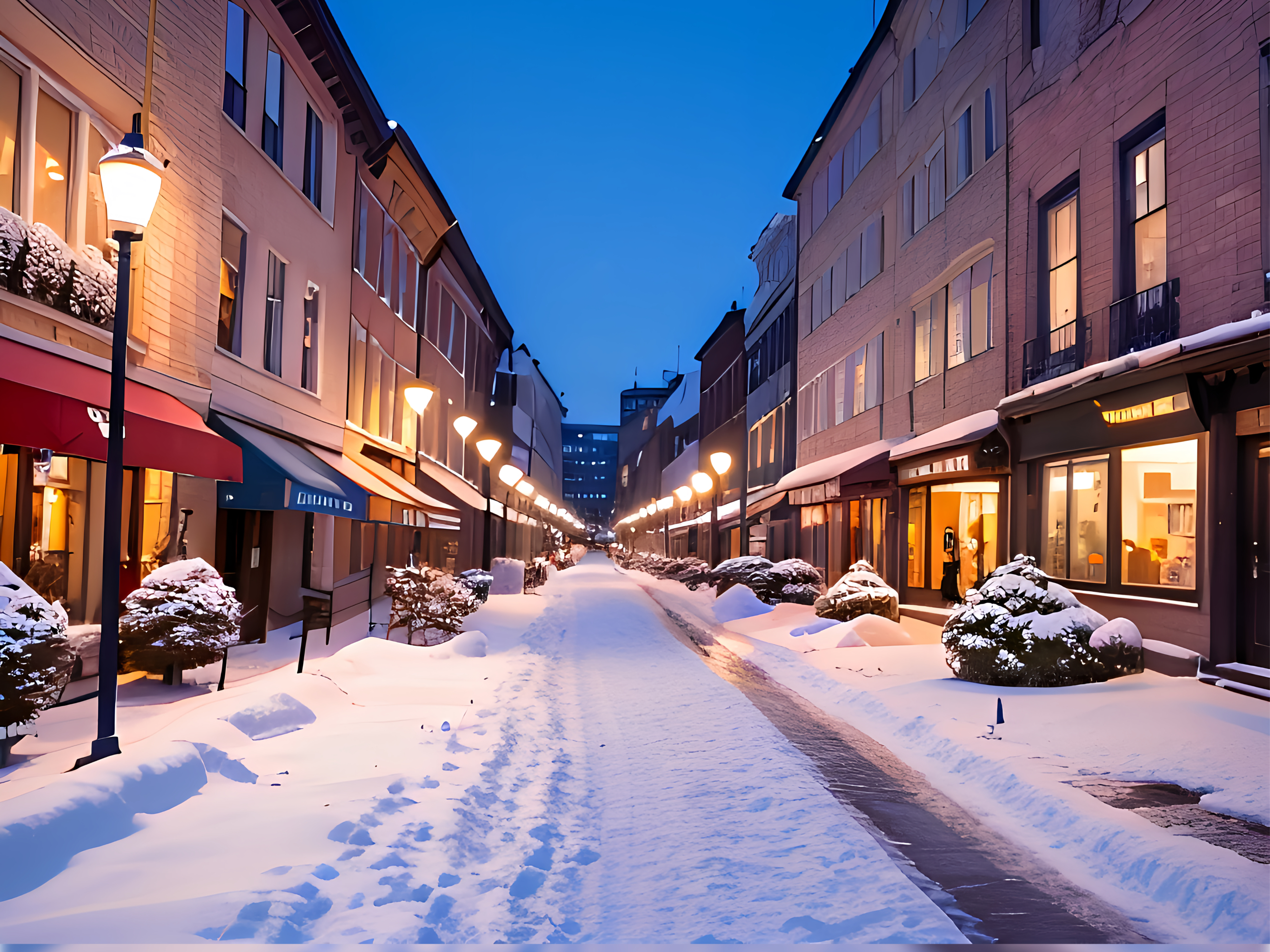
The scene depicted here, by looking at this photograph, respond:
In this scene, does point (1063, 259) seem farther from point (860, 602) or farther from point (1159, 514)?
point (860, 602)

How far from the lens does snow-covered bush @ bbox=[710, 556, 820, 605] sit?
21.1 m

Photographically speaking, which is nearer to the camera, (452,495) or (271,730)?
(271,730)

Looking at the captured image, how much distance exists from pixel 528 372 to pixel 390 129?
44.8 m

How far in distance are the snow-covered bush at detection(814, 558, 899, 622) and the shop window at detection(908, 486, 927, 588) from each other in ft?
11.2

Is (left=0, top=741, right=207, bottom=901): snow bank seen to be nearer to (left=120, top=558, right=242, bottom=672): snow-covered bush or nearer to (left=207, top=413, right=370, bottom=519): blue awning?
(left=120, top=558, right=242, bottom=672): snow-covered bush

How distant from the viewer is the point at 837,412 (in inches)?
1050

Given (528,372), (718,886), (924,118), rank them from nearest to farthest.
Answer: (718,886) → (924,118) → (528,372)

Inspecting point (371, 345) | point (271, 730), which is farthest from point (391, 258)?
point (271, 730)

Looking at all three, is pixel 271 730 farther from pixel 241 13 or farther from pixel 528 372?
pixel 528 372

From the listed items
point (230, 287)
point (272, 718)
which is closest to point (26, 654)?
point (272, 718)

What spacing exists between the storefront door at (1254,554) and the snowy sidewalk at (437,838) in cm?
619

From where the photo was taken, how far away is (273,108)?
1495 cm

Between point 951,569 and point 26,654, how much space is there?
17102mm

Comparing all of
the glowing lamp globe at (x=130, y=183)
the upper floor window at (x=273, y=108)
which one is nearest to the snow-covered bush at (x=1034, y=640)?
the glowing lamp globe at (x=130, y=183)
